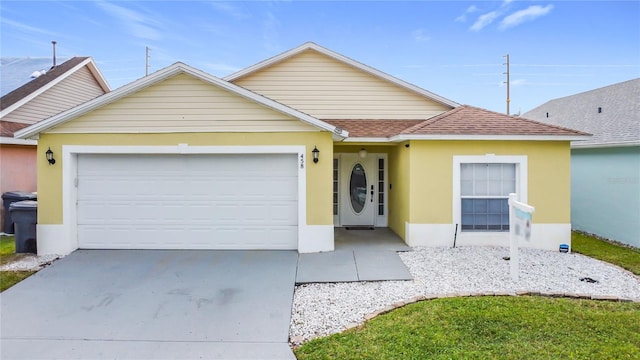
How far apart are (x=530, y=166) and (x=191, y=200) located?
8445 millimetres

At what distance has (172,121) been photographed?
8.20m

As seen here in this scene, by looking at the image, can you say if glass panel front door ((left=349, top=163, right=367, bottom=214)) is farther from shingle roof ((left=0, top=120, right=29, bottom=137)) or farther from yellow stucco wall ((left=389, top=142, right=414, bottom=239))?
shingle roof ((left=0, top=120, right=29, bottom=137))

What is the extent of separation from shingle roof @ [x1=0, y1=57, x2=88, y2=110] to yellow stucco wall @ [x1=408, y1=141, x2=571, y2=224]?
13.8 m

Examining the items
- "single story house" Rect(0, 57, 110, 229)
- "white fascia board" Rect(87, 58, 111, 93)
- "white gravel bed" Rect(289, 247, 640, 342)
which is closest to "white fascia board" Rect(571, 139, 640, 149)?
"white gravel bed" Rect(289, 247, 640, 342)

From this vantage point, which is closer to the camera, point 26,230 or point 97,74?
point 26,230

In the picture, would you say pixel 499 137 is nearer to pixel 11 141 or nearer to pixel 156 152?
pixel 156 152

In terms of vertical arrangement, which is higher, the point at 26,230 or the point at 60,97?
the point at 60,97

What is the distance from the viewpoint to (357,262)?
7.43m

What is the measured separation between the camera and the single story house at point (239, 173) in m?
8.16

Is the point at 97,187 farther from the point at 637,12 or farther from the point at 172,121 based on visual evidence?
the point at 637,12

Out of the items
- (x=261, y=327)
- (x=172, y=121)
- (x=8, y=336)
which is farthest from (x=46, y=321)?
(x=172, y=121)

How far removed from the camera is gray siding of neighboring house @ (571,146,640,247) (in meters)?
9.80

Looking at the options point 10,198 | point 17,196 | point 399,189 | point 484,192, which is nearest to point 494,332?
point 484,192

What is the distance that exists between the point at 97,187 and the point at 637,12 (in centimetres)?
1583
